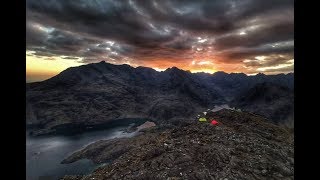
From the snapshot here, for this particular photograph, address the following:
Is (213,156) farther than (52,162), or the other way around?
(52,162)

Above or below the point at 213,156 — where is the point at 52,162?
below

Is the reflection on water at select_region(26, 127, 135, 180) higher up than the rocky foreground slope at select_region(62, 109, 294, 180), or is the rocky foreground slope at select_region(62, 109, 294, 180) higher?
the rocky foreground slope at select_region(62, 109, 294, 180)

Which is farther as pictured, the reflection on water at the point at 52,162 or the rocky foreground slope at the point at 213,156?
the reflection on water at the point at 52,162

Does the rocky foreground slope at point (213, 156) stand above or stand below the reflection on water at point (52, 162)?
above

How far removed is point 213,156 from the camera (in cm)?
2706

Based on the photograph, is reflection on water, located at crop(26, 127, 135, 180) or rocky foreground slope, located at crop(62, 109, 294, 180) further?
reflection on water, located at crop(26, 127, 135, 180)

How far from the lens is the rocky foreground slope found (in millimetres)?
24359

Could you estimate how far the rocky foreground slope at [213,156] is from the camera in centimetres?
2436
